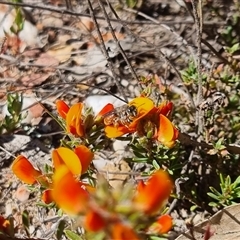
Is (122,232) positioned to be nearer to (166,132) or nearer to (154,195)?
(154,195)

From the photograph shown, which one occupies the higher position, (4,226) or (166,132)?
(166,132)

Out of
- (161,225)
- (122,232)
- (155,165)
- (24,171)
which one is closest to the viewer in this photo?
(122,232)

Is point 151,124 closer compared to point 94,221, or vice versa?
point 94,221

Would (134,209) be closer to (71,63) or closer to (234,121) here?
(234,121)

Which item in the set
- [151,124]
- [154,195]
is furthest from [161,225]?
[151,124]

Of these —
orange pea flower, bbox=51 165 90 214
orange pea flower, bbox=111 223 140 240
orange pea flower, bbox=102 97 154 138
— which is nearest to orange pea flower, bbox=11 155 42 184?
orange pea flower, bbox=102 97 154 138

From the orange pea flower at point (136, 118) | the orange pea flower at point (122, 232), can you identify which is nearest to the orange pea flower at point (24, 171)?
the orange pea flower at point (136, 118)
